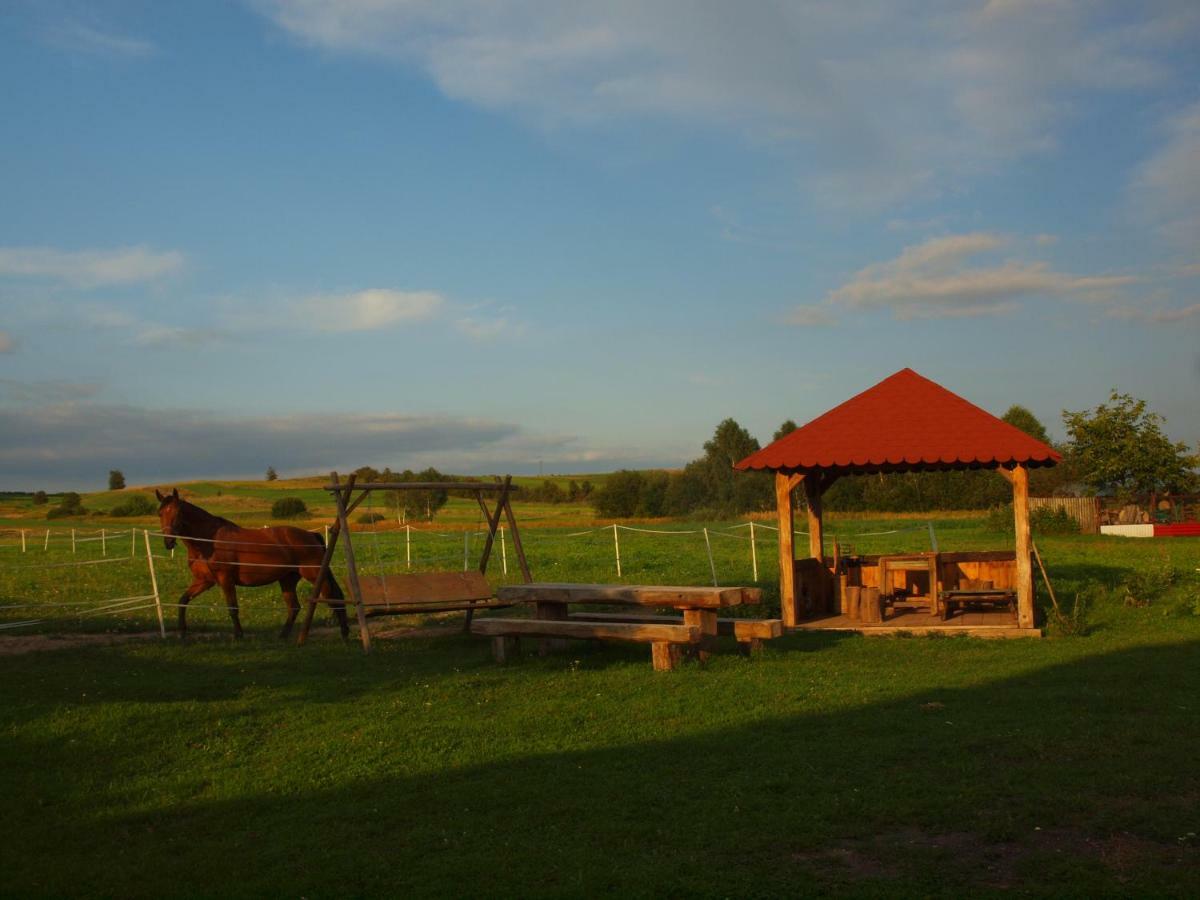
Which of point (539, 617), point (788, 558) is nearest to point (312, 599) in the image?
point (539, 617)

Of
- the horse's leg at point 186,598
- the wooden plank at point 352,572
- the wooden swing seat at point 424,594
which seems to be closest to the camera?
the wooden plank at point 352,572

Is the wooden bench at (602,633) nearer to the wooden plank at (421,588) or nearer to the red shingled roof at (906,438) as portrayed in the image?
the wooden plank at (421,588)

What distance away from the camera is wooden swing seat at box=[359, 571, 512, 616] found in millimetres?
13406

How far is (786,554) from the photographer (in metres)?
15.1

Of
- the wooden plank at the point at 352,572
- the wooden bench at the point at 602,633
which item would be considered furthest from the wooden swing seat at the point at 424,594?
the wooden bench at the point at 602,633

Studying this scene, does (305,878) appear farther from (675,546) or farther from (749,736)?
(675,546)

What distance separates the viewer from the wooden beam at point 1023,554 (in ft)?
47.0

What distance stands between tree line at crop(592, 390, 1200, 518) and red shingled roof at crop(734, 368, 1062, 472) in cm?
1392

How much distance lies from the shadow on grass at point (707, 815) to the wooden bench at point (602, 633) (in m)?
2.00

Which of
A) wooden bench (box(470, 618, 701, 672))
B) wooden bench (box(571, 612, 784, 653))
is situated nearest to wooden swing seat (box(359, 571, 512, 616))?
wooden bench (box(470, 618, 701, 672))

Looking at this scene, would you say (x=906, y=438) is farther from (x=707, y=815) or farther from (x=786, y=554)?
(x=707, y=815)

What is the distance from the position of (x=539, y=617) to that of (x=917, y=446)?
5.63 m

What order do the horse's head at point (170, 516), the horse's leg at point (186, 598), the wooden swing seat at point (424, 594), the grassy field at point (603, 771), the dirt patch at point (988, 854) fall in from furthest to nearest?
the horse's head at point (170, 516) → the horse's leg at point (186, 598) → the wooden swing seat at point (424, 594) → the grassy field at point (603, 771) → the dirt patch at point (988, 854)

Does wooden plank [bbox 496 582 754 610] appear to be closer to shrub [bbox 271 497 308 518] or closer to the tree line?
the tree line
